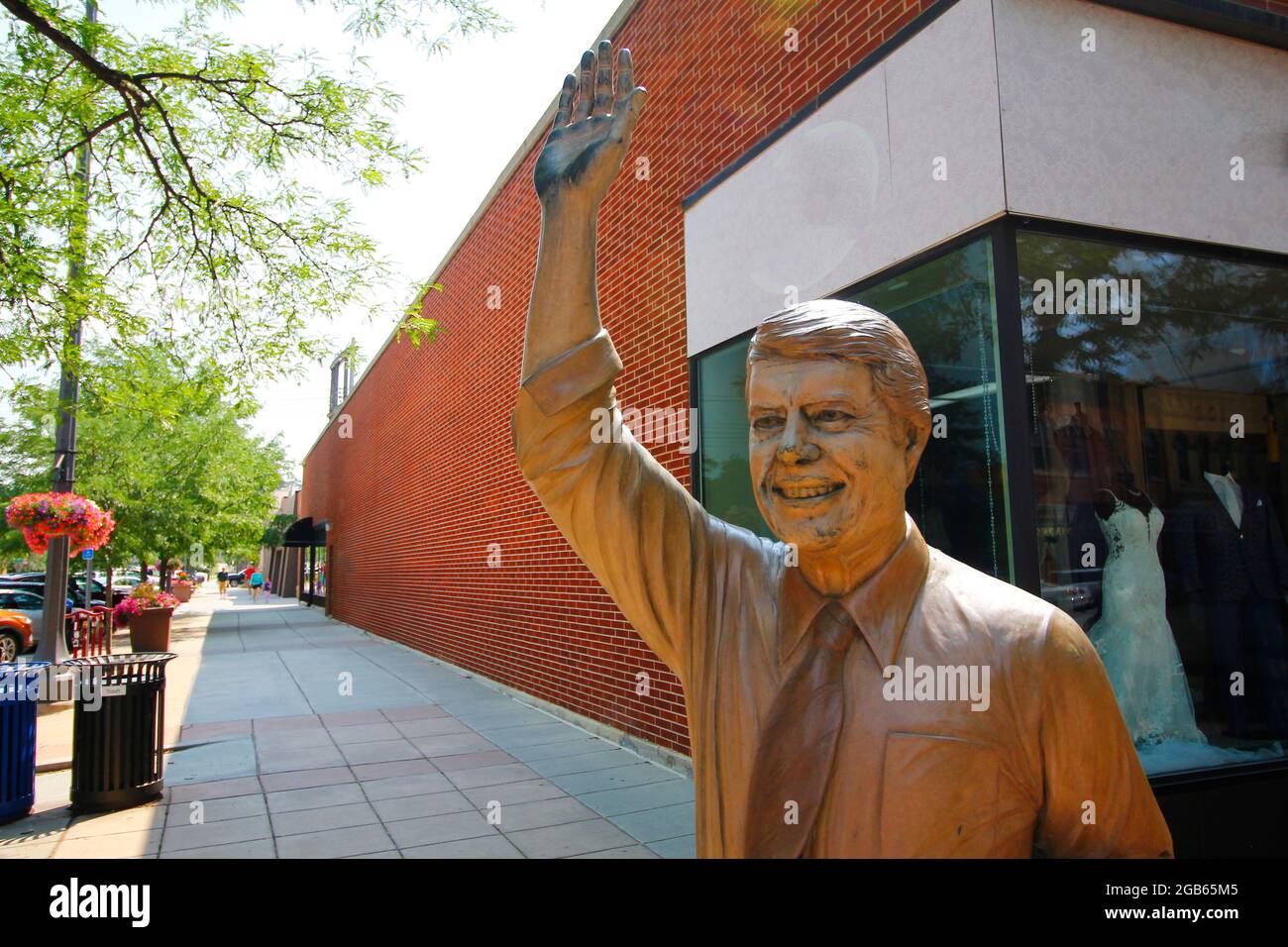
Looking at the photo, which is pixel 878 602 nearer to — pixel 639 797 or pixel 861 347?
pixel 861 347

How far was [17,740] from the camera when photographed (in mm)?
5633

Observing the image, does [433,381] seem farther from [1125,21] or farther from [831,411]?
[831,411]

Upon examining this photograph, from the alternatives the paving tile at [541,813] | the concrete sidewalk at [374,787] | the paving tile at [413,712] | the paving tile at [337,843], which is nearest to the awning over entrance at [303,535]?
the concrete sidewalk at [374,787]

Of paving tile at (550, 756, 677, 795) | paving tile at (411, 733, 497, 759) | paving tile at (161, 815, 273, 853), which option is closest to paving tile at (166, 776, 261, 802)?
paving tile at (161, 815, 273, 853)

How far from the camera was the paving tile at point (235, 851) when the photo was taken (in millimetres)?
4824

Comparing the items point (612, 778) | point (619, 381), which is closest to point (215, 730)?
point (612, 778)

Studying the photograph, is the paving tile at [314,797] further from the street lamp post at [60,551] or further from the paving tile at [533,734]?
the street lamp post at [60,551]

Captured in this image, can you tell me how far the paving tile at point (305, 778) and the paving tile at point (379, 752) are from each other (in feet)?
1.06

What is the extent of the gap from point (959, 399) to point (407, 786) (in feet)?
16.2

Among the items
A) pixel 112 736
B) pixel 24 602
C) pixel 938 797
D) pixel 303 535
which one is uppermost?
pixel 303 535

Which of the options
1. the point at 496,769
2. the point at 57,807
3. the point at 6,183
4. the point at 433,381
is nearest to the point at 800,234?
the point at 496,769

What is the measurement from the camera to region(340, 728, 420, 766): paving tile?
24.0 feet

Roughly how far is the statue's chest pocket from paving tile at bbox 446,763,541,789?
5822mm

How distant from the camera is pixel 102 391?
25.8ft
